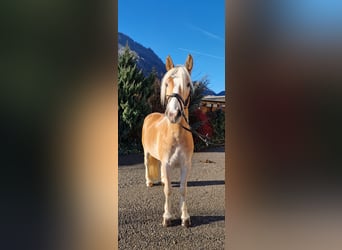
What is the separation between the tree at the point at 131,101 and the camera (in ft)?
5.62

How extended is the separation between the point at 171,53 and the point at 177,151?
63 cm

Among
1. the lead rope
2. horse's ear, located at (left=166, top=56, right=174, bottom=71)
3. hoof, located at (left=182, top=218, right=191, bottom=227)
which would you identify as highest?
horse's ear, located at (left=166, top=56, right=174, bottom=71)

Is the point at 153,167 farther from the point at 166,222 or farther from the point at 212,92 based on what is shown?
the point at 212,92

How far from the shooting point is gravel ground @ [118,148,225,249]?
168cm

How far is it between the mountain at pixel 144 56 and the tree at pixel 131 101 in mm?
32

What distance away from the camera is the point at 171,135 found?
172 centimetres

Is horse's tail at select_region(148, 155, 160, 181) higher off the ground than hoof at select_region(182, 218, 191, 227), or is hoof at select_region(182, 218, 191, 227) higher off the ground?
horse's tail at select_region(148, 155, 160, 181)

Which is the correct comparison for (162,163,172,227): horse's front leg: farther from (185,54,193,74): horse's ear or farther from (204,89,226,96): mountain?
(185,54,193,74): horse's ear

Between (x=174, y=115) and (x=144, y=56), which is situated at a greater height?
(x=144, y=56)

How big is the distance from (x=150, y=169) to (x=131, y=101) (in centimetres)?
46

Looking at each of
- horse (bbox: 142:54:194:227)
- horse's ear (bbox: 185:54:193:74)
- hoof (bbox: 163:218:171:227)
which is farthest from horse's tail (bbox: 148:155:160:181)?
horse's ear (bbox: 185:54:193:74)

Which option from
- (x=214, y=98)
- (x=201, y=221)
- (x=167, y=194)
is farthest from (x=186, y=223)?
(x=214, y=98)
